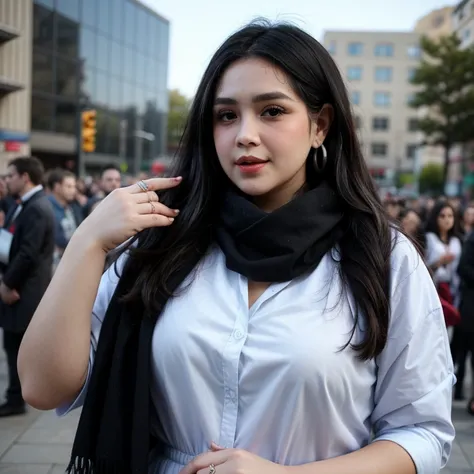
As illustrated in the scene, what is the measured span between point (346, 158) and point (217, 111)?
403 millimetres

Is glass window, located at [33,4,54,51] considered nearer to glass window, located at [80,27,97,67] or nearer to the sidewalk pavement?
glass window, located at [80,27,97,67]

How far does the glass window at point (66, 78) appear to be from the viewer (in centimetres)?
2483

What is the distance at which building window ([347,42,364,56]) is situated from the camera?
2692 inches

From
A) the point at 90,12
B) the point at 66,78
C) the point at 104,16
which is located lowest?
the point at 66,78

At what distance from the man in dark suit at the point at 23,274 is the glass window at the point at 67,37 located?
20.8 m

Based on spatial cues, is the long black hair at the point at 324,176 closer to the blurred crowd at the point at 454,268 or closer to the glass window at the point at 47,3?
the blurred crowd at the point at 454,268

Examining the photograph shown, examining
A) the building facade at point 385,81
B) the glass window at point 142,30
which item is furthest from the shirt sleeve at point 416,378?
the building facade at point 385,81

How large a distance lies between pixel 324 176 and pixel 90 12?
27.6 m

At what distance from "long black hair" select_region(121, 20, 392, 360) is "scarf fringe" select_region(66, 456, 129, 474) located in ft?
1.39

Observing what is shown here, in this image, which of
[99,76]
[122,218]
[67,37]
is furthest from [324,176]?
[99,76]

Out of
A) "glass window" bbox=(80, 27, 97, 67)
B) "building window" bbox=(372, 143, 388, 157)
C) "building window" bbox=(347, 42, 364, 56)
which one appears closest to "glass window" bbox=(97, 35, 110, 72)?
"glass window" bbox=(80, 27, 97, 67)

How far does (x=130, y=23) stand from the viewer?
3139 cm

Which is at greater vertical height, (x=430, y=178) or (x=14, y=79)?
(x=14, y=79)

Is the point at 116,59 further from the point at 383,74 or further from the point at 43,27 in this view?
the point at 383,74
